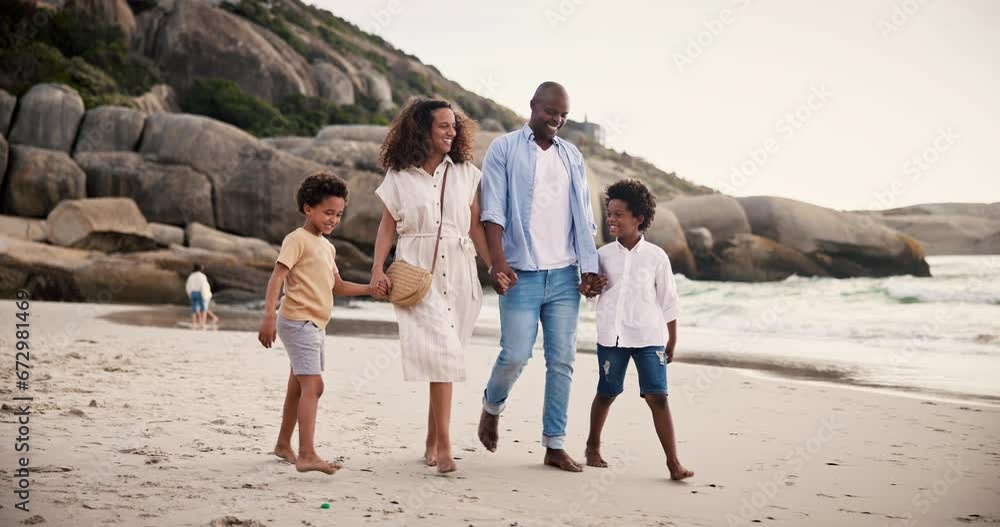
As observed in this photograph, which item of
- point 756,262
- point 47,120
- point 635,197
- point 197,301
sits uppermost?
point 47,120

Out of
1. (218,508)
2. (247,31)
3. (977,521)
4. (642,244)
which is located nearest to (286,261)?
(218,508)

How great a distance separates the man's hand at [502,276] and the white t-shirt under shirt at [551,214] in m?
0.17

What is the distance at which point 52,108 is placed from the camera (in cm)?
2481

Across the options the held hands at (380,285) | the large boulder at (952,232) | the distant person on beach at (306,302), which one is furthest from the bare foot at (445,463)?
the large boulder at (952,232)

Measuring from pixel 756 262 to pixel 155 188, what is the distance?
17.2m

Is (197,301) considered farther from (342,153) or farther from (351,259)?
(342,153)

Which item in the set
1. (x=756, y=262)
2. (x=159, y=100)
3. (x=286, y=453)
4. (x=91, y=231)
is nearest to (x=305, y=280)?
(x=286, y=453)

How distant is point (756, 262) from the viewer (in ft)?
90.5

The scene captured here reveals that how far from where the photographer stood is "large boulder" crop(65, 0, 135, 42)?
41656mm

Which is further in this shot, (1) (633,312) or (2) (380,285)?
(1) (633,312)

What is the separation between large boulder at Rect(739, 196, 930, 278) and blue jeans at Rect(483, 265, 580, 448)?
966 inches

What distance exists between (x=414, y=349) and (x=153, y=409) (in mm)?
1978

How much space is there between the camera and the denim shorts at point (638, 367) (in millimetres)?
4434

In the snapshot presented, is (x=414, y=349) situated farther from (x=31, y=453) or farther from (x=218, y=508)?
(x=31, y=453)
